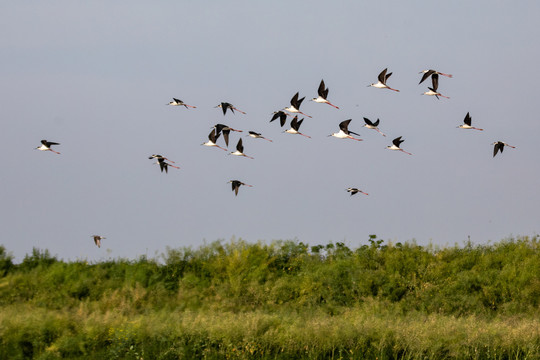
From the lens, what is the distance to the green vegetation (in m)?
12.1

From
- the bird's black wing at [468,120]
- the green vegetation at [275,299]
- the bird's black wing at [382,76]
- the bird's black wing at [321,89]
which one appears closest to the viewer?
the green vegetation at [275,299]

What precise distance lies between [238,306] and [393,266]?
4503 millimetres

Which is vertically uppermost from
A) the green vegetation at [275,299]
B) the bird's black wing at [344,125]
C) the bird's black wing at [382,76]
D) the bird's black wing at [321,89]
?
the bird's black wing at [382,76]

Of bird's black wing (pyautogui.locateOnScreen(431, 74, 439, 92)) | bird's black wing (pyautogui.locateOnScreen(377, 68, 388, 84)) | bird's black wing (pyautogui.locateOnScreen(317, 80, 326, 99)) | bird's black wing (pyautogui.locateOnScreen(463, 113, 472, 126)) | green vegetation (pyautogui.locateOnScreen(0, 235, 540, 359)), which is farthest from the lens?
bird's black wing (pyautogui.locateOnScreen(463, 113, 472, 126))

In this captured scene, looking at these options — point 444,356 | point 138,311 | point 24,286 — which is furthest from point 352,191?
point 24,286

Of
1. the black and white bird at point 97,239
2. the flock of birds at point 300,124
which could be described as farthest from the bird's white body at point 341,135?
the black and white bird at point 97,239

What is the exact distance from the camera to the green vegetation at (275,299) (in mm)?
12117

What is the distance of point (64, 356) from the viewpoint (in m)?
12.3

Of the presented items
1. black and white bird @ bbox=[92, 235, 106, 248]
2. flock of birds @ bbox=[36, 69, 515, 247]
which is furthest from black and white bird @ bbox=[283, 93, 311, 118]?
black and white bird @ bbox=[92, 235, 106, 248]

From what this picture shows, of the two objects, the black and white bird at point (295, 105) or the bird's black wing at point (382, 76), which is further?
the bird's black wing at point (382, 76)

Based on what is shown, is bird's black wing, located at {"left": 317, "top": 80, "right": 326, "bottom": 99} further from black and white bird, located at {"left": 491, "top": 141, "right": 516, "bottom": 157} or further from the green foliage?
the green foliage

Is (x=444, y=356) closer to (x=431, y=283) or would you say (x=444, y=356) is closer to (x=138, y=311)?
(x=431, y=283)

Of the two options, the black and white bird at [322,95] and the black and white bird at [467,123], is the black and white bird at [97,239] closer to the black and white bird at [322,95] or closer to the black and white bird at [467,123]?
the black and white bird at [322,95]

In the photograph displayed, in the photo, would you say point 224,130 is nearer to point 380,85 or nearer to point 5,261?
point 380,85
